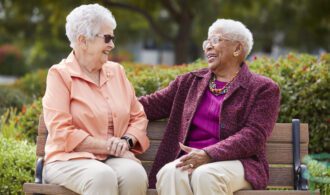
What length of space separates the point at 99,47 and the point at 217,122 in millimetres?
956

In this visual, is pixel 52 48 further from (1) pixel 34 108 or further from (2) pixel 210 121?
(2) pixel 210 121

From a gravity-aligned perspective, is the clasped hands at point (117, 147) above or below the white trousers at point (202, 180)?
above

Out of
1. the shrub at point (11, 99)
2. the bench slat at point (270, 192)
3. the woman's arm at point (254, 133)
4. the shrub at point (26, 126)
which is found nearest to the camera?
the bench slat at point (270, 192)

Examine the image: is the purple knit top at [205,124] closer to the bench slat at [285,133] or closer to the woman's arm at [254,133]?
the woman's arm at [254,133]

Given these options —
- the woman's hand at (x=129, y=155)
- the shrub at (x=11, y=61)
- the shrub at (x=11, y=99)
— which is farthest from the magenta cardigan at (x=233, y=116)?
the shrub at (x=11, y=61)

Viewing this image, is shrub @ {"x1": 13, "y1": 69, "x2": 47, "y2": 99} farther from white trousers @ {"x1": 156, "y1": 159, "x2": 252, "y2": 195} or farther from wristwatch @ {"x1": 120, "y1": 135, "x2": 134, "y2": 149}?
white trousers @ {"x1": 156, "y1": 159, "x2": 252, "y2": 195}

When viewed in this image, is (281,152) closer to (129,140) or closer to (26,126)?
(129,140)

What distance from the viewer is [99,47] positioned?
4977 millimetres

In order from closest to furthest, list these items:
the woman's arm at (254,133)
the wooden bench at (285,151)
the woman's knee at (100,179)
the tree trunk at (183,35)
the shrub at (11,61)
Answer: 1. the woman's knee at (100,179)
2. the woman's arm at (254,133)
3. the wooden bench at (285,151)
4. the tree trunk at (183,35)
5. the shrub at (11,61)

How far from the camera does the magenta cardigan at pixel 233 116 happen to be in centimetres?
479

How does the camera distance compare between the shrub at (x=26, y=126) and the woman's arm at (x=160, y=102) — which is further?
the shrub at (x=26, y=126)

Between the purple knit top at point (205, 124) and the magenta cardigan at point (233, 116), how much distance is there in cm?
5

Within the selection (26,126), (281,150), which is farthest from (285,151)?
(26,126)

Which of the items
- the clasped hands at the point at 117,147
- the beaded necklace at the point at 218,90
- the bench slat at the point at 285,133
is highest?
the beaded necklace at the point at 218,90
